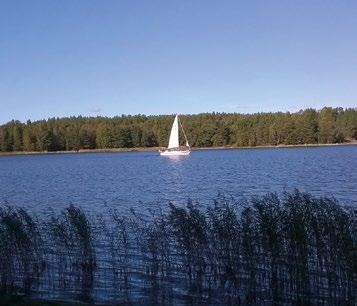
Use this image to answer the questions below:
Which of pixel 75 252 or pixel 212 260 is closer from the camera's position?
pixel 212 260

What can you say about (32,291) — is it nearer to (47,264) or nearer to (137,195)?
(47,264)

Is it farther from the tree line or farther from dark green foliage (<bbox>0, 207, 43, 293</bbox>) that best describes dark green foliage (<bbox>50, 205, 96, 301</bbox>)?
dark green foliage (<bbox>0, 207, 43, 293</bbox>)

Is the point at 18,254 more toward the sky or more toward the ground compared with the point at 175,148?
more toward the ground

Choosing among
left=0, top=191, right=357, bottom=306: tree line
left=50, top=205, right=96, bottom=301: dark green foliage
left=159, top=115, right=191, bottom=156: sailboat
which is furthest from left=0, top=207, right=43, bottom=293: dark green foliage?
left=159, top=115, right=191, bottom=156: sailboat

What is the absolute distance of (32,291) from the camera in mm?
19672

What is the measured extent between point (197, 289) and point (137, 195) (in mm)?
29474

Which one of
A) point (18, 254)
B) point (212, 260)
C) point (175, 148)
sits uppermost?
point (175, 148)

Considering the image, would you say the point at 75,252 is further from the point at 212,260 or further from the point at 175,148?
the point at 175,148

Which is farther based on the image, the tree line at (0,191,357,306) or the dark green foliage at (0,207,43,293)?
the dark green foliage at (0,207,43,293)

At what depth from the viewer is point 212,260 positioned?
1911cm

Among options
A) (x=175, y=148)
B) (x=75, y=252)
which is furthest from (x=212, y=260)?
(x=175, y=148)

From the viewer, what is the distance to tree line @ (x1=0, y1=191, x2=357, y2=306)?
55.5 ft

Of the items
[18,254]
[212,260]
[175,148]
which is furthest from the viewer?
[175,148]

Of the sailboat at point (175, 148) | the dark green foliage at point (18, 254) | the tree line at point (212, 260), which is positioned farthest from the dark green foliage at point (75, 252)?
the sailboat at point (175, 148)
